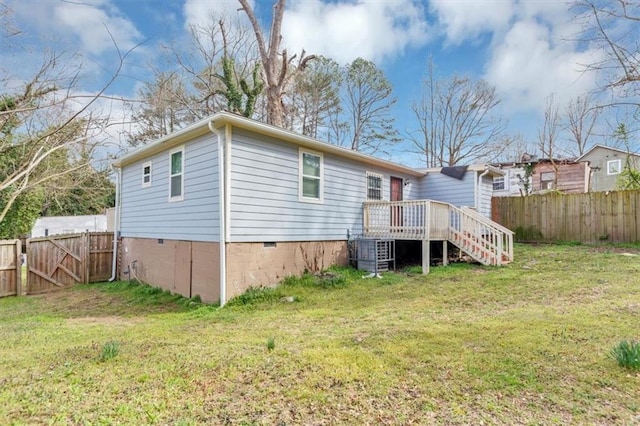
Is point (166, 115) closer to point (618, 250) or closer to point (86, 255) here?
point (86, 255)

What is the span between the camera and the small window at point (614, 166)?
79.5 ft

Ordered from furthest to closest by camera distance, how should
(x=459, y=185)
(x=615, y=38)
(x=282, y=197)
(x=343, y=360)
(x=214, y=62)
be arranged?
(x=214, y=62)
(x=459, y=185)
(x=282, y=197)
(x=615, y=38)
(x=343, y=360)

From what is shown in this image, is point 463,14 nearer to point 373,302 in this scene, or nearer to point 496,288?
point 496,288

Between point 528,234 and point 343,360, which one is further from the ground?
point 528,234

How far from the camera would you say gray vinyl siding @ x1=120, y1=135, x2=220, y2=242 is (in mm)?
7469

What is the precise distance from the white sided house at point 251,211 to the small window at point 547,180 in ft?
49.3

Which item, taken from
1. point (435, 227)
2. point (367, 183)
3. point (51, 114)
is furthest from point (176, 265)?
point (435, 227)

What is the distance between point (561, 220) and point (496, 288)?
350 inches

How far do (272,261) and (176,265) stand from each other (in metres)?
2.56

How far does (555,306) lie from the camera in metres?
5.54

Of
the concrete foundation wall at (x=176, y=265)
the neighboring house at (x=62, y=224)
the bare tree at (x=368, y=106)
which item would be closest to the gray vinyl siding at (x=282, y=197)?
the concrete foundation wall at (x=176, y=265)

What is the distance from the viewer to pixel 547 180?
2194 centimetres

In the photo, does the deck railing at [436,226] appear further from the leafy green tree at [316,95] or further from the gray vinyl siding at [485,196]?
the leafy green tree at [316,95]

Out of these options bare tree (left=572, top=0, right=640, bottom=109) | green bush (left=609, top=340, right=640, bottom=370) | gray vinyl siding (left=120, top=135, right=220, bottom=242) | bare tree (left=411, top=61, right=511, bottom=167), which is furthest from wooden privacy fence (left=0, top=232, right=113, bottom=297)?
bare tree (left=411, top=61, right=511, bottom=167)
